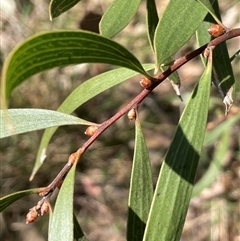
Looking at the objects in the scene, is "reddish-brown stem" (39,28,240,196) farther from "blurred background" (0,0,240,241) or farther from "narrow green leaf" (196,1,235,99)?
"blurred background" (0,0,240,241)

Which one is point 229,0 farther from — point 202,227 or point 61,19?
point 202,227

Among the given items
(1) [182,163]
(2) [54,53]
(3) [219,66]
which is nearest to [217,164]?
(3) [219,66]

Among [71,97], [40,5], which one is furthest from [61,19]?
[71,97]

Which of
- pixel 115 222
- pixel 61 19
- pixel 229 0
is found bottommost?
pixel 115 222

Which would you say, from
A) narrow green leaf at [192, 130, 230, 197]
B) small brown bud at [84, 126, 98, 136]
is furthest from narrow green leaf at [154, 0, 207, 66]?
narrow green leaf at [192, 130, 230, 197]

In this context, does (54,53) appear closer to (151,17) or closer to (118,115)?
(118,115)

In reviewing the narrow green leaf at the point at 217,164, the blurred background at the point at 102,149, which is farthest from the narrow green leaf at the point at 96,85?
the blurred background at the point at 102,149
